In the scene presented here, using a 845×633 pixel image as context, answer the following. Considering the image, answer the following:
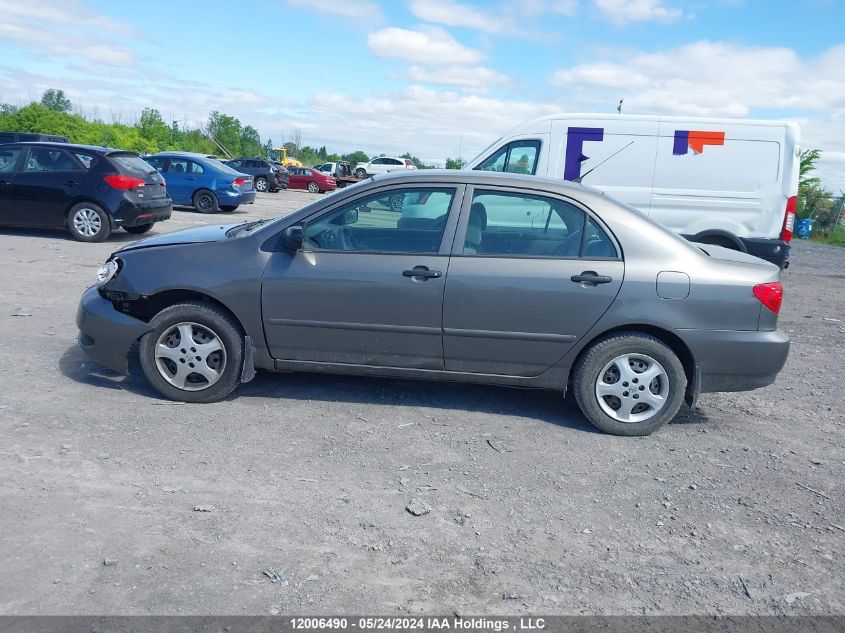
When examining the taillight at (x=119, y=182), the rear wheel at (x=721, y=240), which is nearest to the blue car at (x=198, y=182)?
the taillight at (x=119, y=182)

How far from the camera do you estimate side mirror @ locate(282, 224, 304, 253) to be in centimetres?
475

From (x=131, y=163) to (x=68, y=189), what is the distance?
112 centimetres

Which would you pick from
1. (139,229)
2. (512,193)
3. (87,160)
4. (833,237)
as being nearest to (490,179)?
(512,193)

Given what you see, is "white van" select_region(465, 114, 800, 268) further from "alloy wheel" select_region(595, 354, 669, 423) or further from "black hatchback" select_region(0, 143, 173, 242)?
"black hatchback" select_region(0, 143, 173, 242)

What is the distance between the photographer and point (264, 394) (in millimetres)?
5203

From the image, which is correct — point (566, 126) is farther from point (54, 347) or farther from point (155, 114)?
point (155, 114)

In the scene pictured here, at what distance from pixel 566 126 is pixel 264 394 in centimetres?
726

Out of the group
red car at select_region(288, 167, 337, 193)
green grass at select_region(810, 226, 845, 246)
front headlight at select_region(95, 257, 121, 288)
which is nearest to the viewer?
front headlight at select_region(95, 257, 121, 288)

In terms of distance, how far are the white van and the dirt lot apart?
5321 millimetres

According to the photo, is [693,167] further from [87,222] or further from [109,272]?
[87,222]

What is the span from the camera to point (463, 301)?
15.5 ft

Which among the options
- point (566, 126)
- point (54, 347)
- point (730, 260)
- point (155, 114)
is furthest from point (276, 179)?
point (730, 260)

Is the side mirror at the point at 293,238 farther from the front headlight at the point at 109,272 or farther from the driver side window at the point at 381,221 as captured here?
the front headlight at the point at 109,272

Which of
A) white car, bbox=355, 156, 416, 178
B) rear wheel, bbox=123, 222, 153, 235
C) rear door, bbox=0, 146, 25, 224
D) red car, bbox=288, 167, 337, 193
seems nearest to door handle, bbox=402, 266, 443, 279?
rear wheel, bbox=123, 222, 153, 235
